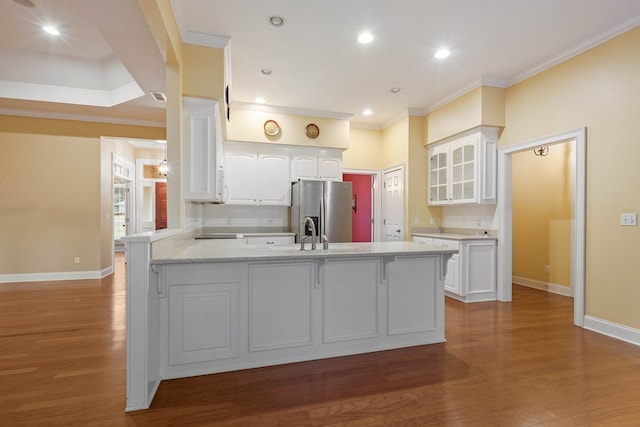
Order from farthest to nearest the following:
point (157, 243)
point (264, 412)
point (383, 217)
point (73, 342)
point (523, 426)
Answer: point (383, 217) < point (73, 342) < point (157, 243) < point (264, 412) < point (523, 426)

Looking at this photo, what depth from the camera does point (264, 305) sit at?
2354 millimetres

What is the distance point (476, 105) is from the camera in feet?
14.0

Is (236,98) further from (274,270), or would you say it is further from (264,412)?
(264,412)

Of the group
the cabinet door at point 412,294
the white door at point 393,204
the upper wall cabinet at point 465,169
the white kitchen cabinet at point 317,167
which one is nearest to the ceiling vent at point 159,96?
the white kitchen cabinet at point 317,167

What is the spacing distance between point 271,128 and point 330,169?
4.00 ft

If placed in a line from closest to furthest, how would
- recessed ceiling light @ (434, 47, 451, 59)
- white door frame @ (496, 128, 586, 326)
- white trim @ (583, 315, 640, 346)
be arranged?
white trim @ (583, 315, 640, 346) → white door frame @ (496, 128, 586, 326) → recessed ceiling light @ (434, 47, 451, 59)

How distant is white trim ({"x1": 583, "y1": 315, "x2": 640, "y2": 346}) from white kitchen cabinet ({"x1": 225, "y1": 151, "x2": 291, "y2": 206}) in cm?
412

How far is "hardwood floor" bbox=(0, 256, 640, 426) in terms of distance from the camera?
69.7 inches

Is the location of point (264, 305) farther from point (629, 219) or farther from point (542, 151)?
point (542, 151)

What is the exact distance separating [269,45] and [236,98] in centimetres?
168

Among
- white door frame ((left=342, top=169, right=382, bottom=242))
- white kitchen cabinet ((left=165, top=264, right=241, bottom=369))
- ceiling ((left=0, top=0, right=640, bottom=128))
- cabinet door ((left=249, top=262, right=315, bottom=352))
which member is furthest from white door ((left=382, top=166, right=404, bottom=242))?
white kitchen cabinet ((left=165, top=264, right=241, bottom=369))

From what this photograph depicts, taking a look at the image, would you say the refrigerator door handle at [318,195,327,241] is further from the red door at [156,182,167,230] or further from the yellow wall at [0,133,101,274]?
the red door at [156,182,167,230]

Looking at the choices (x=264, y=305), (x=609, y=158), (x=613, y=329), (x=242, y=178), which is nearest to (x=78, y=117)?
(x=242, y=178)

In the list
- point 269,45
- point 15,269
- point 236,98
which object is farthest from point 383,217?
point 15,269
